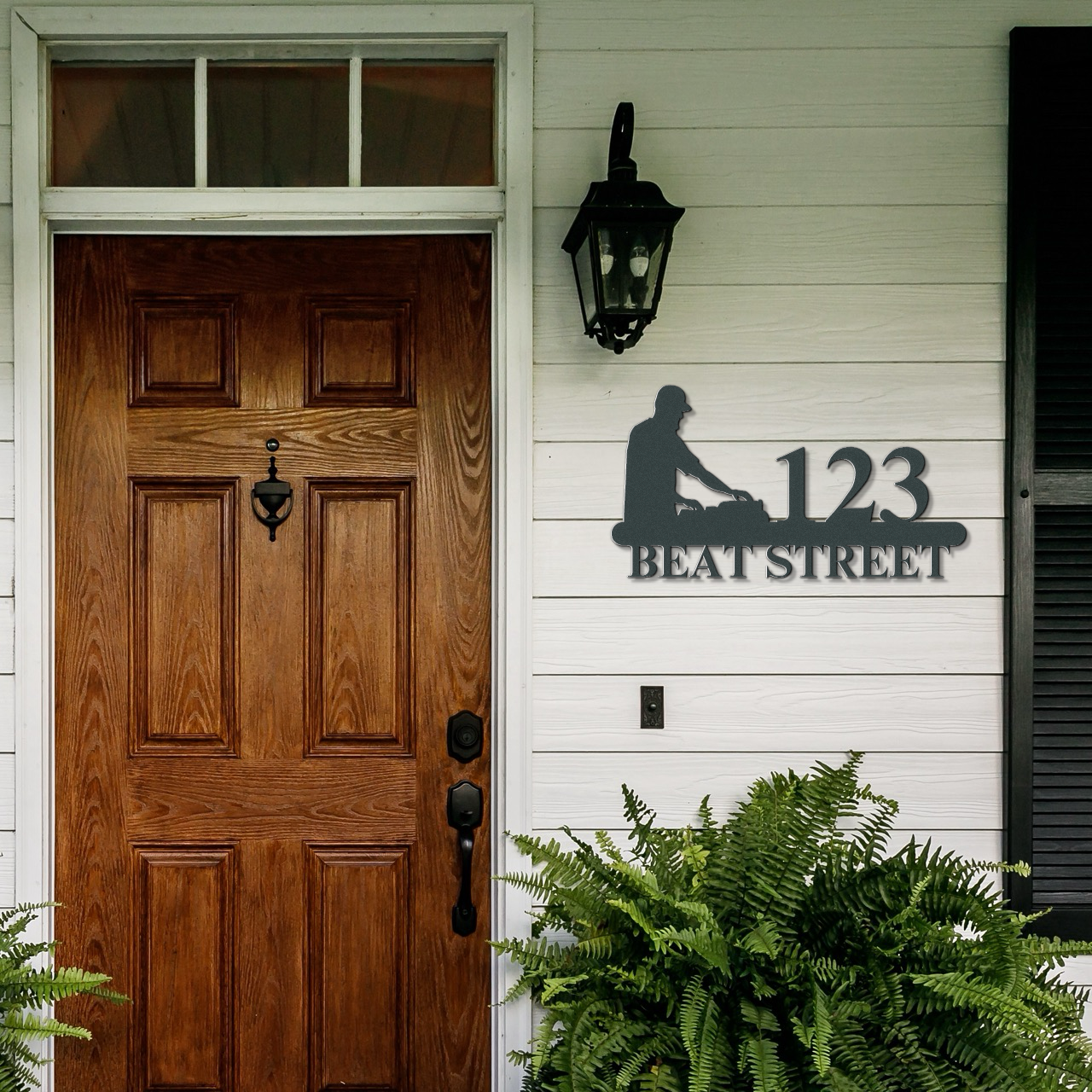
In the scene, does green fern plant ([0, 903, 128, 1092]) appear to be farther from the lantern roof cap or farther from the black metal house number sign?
the lantern roof cap

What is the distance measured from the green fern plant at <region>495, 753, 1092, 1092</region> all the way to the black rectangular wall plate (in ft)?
0.77

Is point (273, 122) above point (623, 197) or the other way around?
above

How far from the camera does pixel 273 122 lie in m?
1.97

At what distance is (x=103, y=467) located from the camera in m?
1.99

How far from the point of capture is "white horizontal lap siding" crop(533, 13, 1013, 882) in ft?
6.35

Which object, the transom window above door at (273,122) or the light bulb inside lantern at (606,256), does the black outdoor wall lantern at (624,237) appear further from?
the transom window above door at (273,122)

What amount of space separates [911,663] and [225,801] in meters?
1.45

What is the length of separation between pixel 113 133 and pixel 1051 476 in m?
2.05

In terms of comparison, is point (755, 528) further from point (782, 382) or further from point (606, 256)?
point (606, 256)

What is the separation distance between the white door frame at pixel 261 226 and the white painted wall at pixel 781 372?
4 centimetres

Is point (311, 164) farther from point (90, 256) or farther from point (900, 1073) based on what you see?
point (900, 1073)

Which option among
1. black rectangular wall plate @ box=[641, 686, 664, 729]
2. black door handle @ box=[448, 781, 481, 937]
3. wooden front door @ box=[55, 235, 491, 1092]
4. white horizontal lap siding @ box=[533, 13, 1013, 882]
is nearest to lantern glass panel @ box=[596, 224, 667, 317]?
white horizontal lap siding @ box=[533, 13, 1013, 882]

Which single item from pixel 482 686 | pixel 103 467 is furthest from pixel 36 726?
pixel 482 686

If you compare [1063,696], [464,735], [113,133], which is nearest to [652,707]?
[464,735]
